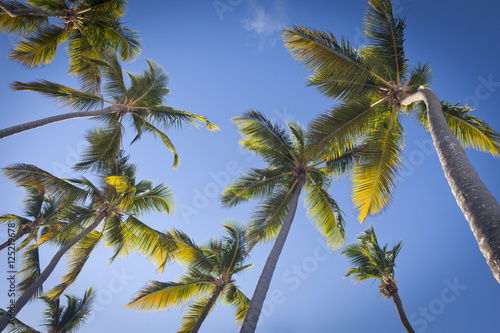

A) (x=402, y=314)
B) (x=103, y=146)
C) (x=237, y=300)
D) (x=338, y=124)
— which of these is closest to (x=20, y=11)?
(x=103, y=146)

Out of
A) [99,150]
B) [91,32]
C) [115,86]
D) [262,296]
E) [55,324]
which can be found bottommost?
[55,324]

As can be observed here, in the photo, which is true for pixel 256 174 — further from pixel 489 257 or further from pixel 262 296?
pixel 489 257

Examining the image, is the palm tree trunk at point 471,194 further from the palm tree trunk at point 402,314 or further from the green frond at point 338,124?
the palm tree trunk at point 402,314

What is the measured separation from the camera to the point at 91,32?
1151 centimetres

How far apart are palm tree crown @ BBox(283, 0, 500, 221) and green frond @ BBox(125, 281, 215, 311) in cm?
765

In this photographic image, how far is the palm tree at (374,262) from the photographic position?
11445 millimetres

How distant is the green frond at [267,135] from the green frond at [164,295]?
6.22 meters

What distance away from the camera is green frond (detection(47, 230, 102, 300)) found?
36.1 feet

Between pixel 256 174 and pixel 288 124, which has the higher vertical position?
pixel 288 124

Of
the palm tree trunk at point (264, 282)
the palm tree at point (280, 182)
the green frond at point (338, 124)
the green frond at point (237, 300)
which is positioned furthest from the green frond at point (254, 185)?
the green frond at point (237, 300)

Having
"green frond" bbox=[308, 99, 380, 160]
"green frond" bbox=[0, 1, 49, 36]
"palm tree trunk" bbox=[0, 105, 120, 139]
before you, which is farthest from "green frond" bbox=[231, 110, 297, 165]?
"green frond" bbox=[0, 1, 49, 36]

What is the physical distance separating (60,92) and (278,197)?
360 inches

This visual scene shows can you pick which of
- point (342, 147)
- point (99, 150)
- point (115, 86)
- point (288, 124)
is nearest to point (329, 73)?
point (342, 147)

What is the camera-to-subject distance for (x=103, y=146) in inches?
501
